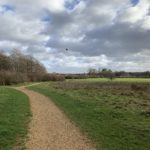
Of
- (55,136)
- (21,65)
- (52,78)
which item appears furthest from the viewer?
(21,65)

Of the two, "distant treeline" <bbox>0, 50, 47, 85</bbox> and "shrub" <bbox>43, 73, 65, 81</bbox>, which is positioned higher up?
"distant treeline" <bbox>0, 50, 47, 85</bbox>

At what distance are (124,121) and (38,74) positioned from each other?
79.6 metres

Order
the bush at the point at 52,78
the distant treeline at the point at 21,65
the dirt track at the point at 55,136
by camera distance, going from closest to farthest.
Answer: the dirt track at the point at 55,136 < the distant treeline at the point at 21,65 < the bush at the point at 52,78

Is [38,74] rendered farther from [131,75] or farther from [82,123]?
[82,123]

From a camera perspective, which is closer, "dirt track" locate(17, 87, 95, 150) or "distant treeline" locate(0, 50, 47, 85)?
"dirt track" locate(17, 87, 95, 150)

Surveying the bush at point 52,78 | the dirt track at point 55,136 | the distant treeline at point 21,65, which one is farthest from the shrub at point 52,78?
the dirt track at point 55,136

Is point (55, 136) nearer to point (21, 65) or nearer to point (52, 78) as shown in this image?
point (52, 78)

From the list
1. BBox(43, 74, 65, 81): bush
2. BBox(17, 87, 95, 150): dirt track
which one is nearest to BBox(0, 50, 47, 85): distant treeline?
BBox(43, 74, 65, 81): bush

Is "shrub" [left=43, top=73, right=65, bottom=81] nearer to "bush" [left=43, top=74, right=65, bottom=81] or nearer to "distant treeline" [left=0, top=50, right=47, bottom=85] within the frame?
"bush" [left=43, top=74, right=65, bottom=81]

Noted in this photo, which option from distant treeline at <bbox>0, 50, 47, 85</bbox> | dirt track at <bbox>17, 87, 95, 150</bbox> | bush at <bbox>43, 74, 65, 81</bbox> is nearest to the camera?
dirt track at <bbox>17, 87, 95, 150</bbox>

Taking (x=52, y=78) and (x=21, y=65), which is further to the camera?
(x=21, y=65)

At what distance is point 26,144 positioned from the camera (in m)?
8.67

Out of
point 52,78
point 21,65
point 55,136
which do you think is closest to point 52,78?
point 52,78

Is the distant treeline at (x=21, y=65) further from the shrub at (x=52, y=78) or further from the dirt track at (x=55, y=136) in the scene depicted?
the dirt track at (x=55, y=136)
